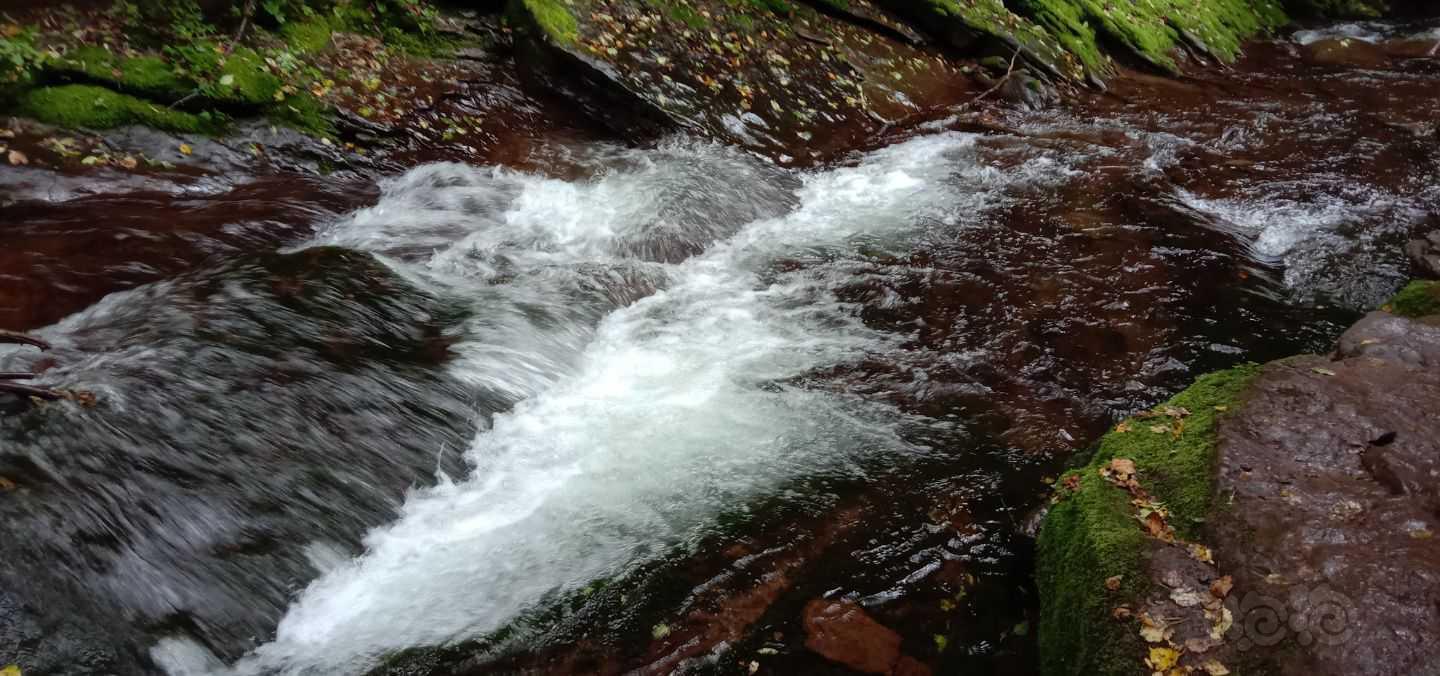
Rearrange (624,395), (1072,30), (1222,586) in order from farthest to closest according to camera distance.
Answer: (1072,30) < (624,395) < (1222,586)

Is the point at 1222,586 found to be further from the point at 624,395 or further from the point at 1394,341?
the point at 624,395

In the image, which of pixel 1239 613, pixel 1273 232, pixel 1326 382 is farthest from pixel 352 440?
pixel 1273 232

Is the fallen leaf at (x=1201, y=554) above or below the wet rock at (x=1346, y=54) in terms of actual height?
below

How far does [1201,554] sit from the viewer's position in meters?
3.21

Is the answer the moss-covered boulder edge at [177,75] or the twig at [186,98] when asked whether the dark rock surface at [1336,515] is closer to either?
the moss-covered boulder edge at [177,75]

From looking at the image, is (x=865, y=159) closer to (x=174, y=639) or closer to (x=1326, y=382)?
(x=1326, y=382)

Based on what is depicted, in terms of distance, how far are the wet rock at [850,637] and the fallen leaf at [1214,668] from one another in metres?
1.29

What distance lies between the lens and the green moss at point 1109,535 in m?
3.14

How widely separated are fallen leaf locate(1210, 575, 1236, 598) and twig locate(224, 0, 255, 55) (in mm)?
9549

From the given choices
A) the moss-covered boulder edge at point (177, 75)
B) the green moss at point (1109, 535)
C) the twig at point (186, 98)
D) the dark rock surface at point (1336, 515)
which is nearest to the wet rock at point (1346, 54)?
the dark rock surface at point (1336, 515)

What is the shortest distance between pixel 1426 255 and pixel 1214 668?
22.4 feet

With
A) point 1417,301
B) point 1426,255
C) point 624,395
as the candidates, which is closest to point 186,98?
point 624,395

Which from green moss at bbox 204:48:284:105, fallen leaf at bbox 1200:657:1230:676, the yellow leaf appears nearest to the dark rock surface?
fallen leaf at bbox 1200:657:1230:676

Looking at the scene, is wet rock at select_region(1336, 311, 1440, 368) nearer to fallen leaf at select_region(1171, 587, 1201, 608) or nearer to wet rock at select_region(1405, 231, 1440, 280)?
fallen leaf at select_region(1171, 587, 1201, 608)
